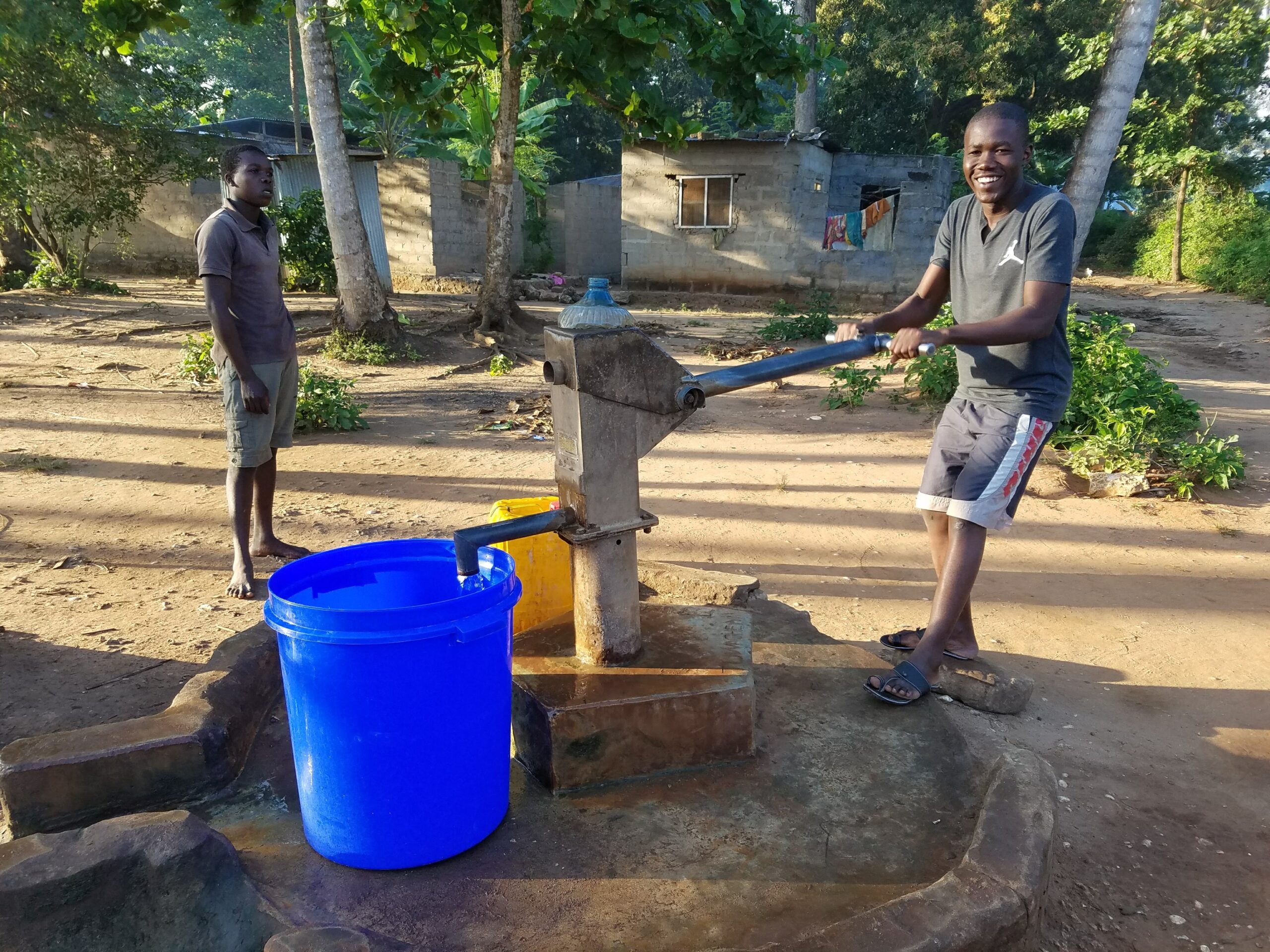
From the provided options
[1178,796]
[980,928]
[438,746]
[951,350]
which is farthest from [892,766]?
[951,350]

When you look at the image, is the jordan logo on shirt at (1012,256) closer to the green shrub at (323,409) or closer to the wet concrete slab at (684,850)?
the wet concrete slab at (684,850)

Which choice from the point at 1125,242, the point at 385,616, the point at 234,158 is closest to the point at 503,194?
the point at 234,158

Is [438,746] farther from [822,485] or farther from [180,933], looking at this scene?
[822,485]

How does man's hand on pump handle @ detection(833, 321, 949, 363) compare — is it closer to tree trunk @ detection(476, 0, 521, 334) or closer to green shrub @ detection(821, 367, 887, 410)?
green shrub @ detection(821, 367, 887, 410)

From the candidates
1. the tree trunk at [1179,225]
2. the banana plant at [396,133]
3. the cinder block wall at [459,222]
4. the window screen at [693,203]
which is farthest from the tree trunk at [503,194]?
the tree trunk at [1179,225]

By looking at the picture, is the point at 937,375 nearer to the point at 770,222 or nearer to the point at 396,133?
the point at 770,222

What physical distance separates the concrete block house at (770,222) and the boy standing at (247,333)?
11664 mm

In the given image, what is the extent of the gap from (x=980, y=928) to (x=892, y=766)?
67 cm

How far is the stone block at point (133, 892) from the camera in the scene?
1510 mm

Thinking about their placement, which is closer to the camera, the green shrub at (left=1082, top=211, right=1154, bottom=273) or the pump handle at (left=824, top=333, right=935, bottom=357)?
the pump handle at (left=824, top=333, right=935, bottom=357)

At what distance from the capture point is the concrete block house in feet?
46.4

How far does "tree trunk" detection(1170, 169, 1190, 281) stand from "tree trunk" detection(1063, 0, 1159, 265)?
12493mm

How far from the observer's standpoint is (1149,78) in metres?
18.3

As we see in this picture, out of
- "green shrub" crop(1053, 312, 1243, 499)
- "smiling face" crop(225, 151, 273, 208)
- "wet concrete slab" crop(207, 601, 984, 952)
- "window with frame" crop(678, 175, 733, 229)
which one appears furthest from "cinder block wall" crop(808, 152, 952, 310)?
"wet concrete slab" crop(207, 601, 984, 952)
